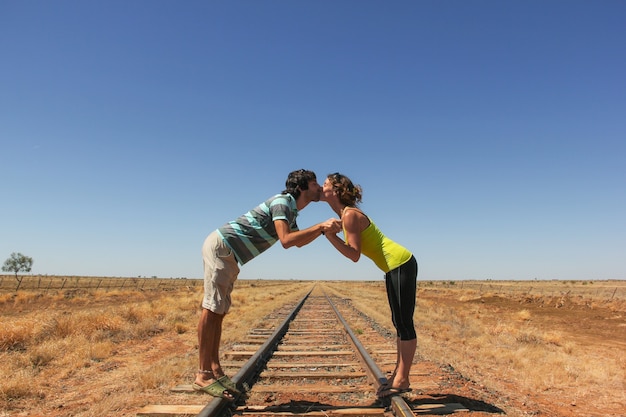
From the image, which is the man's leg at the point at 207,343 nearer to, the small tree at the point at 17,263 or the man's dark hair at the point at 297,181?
the man's dark hair at the point at 297,181

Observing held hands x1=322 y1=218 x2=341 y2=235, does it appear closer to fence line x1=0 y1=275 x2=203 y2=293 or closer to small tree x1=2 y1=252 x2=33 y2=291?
fence line x1=0 y1=275 x2=203 y2=293

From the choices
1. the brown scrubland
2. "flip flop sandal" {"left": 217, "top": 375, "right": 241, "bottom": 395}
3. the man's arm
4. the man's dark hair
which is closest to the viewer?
the man's arm

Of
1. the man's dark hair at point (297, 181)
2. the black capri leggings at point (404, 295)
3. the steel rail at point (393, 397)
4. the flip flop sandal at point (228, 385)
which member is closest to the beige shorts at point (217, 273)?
the flip flop sandal at point (228, 385)

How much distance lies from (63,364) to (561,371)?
7.83 metres

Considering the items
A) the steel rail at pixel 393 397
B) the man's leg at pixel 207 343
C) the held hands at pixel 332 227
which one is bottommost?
the steel rail at pixel 393 397

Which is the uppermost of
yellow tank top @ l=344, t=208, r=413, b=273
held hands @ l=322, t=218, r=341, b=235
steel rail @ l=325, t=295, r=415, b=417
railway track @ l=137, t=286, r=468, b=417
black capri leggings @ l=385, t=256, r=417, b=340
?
held hands @ l=322, t=218, r=341, b=235

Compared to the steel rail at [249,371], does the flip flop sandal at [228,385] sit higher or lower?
higher

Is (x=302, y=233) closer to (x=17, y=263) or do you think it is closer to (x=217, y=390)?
(x=217, y=390)

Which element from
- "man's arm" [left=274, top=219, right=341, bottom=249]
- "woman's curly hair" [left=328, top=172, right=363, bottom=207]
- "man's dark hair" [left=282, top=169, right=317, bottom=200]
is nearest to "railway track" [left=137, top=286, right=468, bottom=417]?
"man's arm" [left=274, top=219, right=341, bottom=249]

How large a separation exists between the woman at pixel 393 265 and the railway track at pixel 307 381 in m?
0.29

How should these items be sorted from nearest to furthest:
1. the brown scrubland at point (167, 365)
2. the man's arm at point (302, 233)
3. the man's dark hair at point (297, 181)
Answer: the man's arm at point (302, 233) → the man's dark hair at point (297, 181) → the brown scrubland at point (167, 365)

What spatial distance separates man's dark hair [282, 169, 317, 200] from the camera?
3641 mm

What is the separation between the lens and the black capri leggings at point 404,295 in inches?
138

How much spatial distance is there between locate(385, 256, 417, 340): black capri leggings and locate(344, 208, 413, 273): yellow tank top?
58 millimetres
